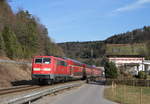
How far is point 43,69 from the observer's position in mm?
29391

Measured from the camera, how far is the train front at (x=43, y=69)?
29.2 meters

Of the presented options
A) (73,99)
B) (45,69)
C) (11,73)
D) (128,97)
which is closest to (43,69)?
(45,69)

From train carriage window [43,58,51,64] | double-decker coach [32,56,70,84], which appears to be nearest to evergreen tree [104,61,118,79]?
double-decker coach [32,56,70,84]

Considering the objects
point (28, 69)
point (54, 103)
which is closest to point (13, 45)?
point (28, 69)

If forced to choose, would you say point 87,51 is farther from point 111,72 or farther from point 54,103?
point 54,103

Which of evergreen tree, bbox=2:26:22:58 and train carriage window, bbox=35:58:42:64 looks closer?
train carriage window, bbox=35:58:42:64

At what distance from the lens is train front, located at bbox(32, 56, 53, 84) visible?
95.8ft

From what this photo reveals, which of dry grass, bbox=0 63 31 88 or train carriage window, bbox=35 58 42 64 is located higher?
train carriage window, bbox=35 58 42 64

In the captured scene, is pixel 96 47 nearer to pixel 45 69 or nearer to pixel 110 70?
pixel 110 70

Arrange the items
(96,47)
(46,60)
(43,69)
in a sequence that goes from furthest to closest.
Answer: (96,47) → (46,60) → (43,69)

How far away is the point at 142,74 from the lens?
144ft

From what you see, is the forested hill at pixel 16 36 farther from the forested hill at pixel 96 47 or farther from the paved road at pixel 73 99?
the forested hill at pixel 96 47

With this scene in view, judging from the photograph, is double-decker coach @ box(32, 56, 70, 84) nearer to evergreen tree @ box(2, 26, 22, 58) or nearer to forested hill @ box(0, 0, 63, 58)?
forested hill @ box(0, 0, 63, 58)

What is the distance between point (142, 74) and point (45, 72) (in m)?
20.1
